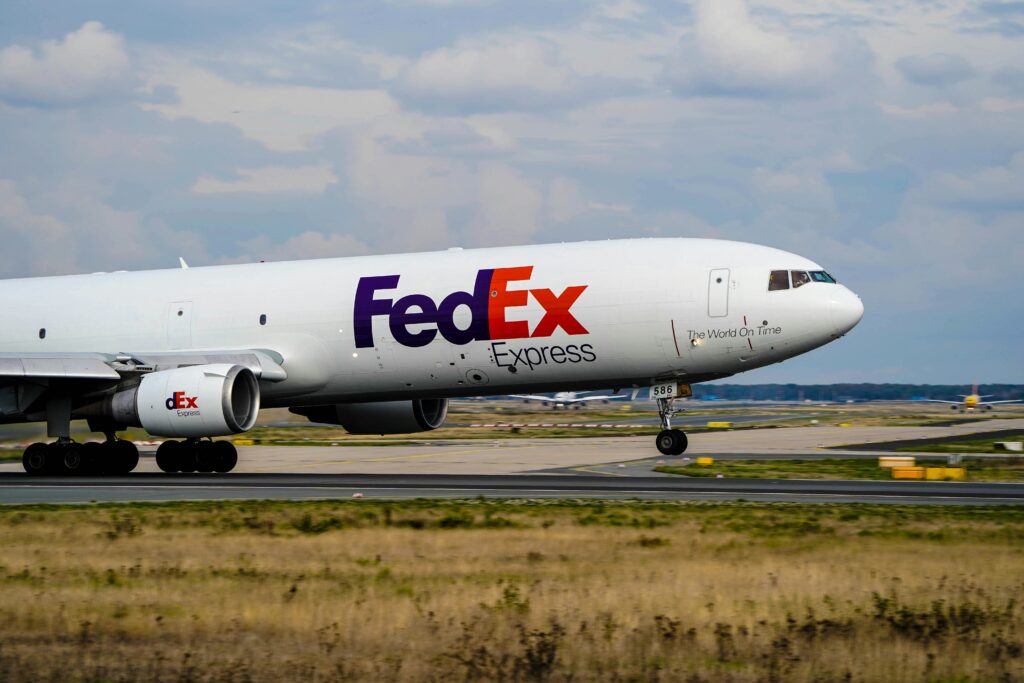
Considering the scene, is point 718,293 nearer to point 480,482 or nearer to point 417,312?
point 480,482

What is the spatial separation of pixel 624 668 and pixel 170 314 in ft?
85.7

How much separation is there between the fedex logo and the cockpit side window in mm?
13571

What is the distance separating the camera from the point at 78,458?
31.5 meters

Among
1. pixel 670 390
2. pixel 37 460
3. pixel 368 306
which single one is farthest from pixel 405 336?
pixel 37 460

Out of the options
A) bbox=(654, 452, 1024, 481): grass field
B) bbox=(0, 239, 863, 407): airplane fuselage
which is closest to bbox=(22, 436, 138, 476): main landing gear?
bbox=(0, 239, 863, 407): airplane fuselage

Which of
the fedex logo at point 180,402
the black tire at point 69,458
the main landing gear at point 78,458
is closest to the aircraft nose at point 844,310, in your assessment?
the fedex logo at point 180,402

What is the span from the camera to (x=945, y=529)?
1673cm

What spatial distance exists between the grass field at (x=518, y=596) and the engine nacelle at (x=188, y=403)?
931 cm

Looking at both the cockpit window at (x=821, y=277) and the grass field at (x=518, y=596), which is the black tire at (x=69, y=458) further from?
the cockpit window at (x=821, y=277)

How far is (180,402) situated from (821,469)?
16.1 metres

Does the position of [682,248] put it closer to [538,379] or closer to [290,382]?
[538,379]

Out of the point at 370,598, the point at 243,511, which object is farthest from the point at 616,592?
the point at 243,511

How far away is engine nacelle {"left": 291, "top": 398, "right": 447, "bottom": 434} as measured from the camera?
113ft

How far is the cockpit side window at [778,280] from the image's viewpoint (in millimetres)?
28453
